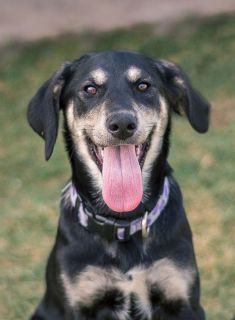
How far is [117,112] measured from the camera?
10.0 feet

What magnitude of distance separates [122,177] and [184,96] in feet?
1.83

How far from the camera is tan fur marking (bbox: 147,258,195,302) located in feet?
10.8

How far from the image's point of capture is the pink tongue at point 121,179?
10.5 feet

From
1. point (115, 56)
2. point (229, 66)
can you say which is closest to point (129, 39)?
point (229, 66)

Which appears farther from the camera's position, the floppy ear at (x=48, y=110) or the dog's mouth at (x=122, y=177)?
the floppy ear at (x=48, y=110)

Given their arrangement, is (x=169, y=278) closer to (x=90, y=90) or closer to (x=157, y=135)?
(x=157, y=135)

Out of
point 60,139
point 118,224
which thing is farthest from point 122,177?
point 60,139

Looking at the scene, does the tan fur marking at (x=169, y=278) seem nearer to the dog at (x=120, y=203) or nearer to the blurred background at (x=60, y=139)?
the dog at (x=120, y=203)

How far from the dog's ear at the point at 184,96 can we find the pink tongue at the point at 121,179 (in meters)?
0.39

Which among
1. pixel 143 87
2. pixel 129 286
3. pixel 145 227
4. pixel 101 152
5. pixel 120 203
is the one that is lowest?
pixel 129 286

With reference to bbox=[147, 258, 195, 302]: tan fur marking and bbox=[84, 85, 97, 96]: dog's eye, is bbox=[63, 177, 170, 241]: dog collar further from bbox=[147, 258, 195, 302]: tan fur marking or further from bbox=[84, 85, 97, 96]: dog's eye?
bbox=[84, 85, 97, 96]: dog's eye

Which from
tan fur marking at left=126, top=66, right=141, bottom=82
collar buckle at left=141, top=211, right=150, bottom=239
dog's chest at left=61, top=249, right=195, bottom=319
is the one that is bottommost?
dog's chest at left=61, top=249, right=195, bottom=319

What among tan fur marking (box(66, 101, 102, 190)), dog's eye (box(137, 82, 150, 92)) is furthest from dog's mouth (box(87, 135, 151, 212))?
dog's eye (box(137, 82, 150, 92))

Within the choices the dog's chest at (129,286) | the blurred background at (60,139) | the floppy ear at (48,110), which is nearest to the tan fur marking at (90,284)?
the dog's chest at (129,286)
